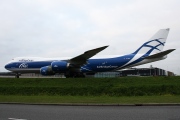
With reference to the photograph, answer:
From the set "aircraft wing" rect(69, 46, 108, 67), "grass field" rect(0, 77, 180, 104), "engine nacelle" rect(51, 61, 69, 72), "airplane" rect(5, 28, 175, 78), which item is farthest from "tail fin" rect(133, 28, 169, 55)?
"engine nacelle" rect(51, 61, 69, 72)

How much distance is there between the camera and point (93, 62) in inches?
1225

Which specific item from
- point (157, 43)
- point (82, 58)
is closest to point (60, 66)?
point (82, 58)

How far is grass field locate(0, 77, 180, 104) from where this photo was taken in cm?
1838

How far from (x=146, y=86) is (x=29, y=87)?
10.7 metres

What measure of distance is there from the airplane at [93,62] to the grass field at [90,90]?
112 inches

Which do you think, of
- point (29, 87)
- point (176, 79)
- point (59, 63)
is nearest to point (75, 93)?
point (29, 87)

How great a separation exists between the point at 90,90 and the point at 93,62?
10.4 metres

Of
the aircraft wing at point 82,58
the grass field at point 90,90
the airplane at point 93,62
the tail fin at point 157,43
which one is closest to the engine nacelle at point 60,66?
the airplane at point 93,62

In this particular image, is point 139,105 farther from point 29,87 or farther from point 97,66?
point 97,66

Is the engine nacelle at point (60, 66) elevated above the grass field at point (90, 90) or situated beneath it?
elevated above

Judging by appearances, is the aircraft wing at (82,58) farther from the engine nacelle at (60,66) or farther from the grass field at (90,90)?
the grass field at (90,90)

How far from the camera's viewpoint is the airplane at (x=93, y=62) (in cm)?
2838

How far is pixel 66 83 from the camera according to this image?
964 inches

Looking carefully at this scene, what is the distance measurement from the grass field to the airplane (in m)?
2.85
